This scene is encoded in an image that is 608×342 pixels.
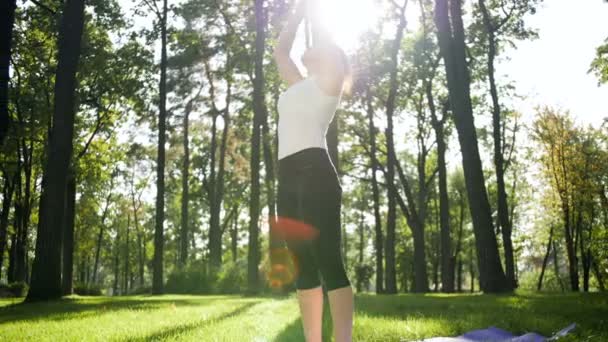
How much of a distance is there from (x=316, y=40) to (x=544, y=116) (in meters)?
33.0

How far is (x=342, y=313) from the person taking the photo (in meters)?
3.17

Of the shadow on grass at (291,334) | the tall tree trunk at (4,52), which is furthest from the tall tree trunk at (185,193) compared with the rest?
the tall tree trunk at (4,52)

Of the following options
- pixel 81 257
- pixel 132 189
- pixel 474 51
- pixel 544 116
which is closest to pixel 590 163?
pixel 544 116

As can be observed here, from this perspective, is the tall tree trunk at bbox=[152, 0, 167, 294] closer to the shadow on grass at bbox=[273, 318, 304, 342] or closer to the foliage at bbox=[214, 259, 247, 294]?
the foliage at bbox=[214, 259, 247, 294]

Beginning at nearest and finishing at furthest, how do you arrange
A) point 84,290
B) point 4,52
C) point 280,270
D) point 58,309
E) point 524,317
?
point 4,52 → point 524,317 → point 58,309 → point 280,270 → point 84,290

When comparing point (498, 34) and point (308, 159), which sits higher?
point (498, 34)

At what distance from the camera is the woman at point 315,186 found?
10.6 ft

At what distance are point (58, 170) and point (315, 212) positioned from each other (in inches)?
506

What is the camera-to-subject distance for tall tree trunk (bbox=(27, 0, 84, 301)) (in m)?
13.4

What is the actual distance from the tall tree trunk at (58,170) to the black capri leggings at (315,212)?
12257 millimetres

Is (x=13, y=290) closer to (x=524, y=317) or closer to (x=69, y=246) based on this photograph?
(x=69, y=246)

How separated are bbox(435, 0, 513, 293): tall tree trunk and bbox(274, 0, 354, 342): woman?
39.1 ft

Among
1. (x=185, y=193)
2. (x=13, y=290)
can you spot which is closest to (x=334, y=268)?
(x=13, y=290)

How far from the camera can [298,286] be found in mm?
3354
